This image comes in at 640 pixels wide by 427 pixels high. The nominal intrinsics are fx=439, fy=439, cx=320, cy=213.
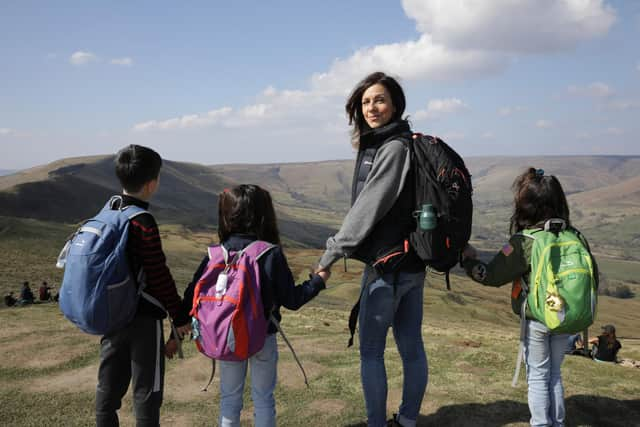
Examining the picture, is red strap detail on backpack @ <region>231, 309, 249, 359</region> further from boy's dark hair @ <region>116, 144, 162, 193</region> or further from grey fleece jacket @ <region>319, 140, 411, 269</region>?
boy's dark hair @ <region>116, 144, 162, 193</region>

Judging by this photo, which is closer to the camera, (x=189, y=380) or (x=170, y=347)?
(x=170, y=347)

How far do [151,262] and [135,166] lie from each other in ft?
2.97

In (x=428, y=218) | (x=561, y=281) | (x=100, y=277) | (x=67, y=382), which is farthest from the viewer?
(x=67, y=382)

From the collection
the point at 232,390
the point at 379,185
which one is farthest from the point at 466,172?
the point at 232,390

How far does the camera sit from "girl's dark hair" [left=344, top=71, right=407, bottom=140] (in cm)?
439

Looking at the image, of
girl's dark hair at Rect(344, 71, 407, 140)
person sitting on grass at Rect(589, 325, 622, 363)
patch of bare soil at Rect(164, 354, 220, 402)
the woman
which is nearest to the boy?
the woman

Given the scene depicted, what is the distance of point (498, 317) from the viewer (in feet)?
178

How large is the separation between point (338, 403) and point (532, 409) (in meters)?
2.54

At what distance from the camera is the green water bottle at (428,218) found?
3850 millimetres

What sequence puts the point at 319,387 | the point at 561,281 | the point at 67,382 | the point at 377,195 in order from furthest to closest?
the point at 67,382
the point at 319,387
the point at 561,281
the point at 377,195

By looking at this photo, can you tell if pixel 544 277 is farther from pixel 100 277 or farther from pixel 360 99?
pixel 100 277

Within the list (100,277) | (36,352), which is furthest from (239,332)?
(36,352)

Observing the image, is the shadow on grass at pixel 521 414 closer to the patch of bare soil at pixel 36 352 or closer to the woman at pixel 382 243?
the woman at pixel 382 243

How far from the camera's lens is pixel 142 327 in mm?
4156
